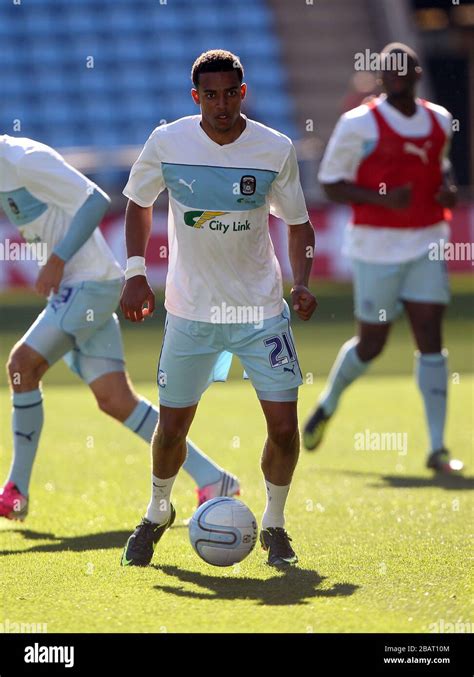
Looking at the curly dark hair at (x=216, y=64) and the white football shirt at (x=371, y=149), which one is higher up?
the curly dark hair at (x=216, y=64)

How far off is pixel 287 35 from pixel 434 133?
19288 mm

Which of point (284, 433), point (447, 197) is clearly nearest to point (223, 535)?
point (284, 433)

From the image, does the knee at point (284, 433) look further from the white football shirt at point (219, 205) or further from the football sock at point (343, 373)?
the football sock at point (343, 373)

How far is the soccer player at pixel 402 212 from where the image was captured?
29.0ft

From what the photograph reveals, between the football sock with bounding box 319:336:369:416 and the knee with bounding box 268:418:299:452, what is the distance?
11.0 ft

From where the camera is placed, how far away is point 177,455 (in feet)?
20.0

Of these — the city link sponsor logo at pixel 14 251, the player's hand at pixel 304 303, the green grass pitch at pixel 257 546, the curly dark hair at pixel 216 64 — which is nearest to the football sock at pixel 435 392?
the green grass pitch at pixel 257 546

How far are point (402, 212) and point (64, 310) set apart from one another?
278 centimetres

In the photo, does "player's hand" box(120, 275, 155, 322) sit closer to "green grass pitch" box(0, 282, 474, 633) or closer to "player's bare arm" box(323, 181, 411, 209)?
"green grass pitch" box(0, 282, 474, 633)

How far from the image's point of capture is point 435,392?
8898 millimetres

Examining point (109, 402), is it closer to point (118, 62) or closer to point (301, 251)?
point (301, 251)

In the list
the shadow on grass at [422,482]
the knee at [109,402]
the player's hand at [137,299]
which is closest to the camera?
the player's hand at [137,299]

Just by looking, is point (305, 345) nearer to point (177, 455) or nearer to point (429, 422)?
point (429, 422)

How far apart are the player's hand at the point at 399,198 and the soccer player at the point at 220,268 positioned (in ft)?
8.65
